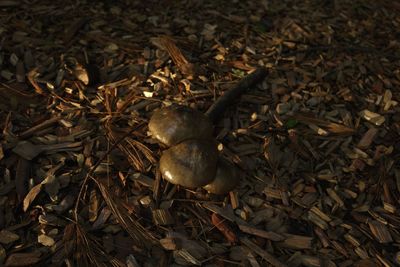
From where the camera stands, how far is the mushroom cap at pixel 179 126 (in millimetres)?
2715

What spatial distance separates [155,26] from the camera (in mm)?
4371

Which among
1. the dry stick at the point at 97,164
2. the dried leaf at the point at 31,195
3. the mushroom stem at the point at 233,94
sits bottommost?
the dried leaf at the point at 31,195

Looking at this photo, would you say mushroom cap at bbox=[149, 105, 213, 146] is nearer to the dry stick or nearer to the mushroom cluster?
the mushroom cluster

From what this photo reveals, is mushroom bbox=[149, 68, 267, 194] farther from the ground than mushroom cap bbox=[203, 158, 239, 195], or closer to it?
farther from the ground

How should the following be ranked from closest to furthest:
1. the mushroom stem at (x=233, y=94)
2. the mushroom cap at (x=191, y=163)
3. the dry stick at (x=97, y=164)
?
the mushroom cap at (x=191, y=163)
the dry stick at (x=97, y=164)
the mushroom stem at (x=233, y=94)

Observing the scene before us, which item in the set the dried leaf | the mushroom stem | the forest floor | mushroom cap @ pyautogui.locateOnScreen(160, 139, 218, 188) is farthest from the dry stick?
the mushroom stem

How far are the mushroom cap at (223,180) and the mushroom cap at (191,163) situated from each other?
0.20 feet

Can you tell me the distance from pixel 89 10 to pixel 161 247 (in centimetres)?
333

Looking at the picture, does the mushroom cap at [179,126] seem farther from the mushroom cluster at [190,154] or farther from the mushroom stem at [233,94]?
Answer: the mushroom stem at [233,94]

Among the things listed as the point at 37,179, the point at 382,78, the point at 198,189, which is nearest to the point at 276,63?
the point at 382,78

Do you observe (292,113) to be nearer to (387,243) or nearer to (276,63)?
(276,63)

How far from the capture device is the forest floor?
2.59 metres

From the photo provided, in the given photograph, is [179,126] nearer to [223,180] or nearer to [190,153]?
[190,153]

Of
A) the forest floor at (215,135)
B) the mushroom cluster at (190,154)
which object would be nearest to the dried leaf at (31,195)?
the forest floor at (215,135)
